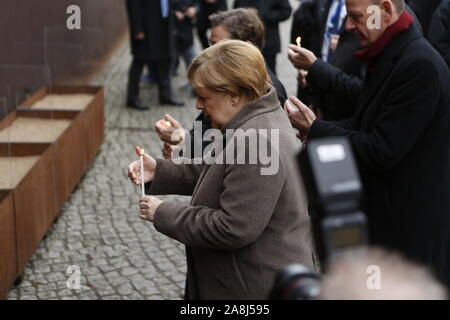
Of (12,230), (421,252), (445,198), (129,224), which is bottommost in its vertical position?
(129,224)

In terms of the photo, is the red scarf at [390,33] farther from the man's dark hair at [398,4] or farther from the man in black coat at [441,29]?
the man in black coat at [441,29]

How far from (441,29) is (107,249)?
121 inches

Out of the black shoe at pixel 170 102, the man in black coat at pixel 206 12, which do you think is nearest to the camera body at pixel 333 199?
the black shoe at pixel 170 102

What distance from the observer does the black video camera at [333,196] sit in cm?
121

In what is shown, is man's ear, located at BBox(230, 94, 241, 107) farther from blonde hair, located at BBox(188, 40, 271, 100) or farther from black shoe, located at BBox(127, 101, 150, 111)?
black shoe, located at BBox(127, 101, 150, 111)

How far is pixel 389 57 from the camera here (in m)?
3.02

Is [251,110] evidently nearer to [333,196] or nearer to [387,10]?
[387,10]

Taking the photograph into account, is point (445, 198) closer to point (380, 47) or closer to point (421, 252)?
point (421, 252)

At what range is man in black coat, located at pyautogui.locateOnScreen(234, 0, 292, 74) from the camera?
7.75m

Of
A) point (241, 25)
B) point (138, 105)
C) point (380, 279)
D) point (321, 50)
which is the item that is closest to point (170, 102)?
point (138, 105)

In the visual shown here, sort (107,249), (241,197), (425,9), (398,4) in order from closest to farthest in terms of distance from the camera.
Result: (241,197)
(398,4)
(107,249)
(425,9)

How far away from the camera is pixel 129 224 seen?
Answer: 5.99 metres
